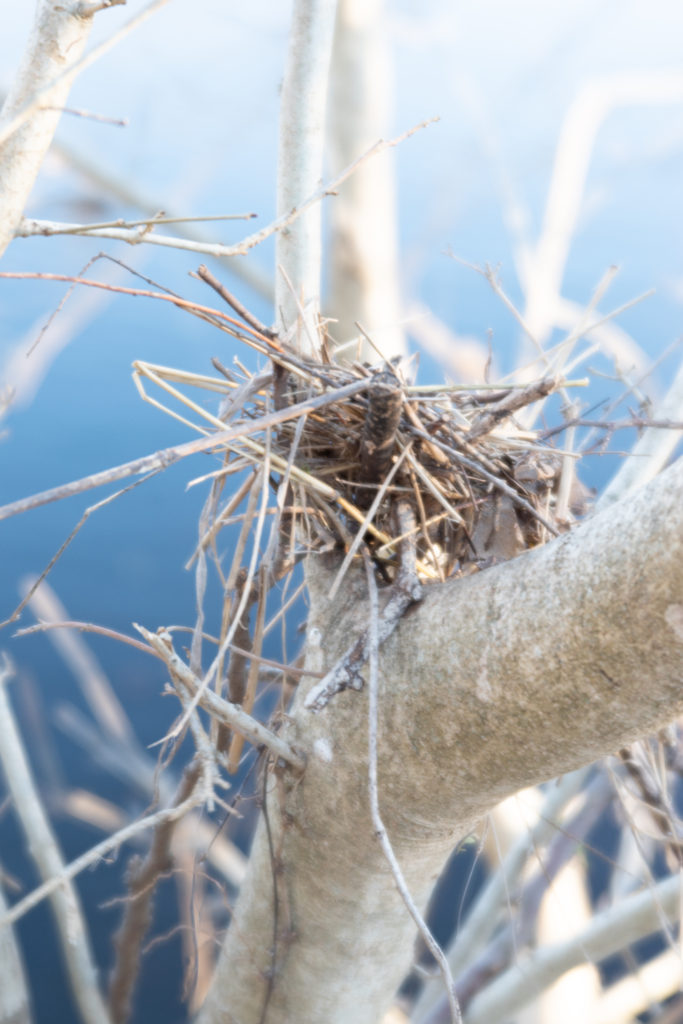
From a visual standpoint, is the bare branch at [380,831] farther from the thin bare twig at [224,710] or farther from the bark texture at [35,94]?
the bark texture at [35,94]

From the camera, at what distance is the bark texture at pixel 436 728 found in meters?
0.35

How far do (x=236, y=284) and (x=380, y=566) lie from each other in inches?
65.8

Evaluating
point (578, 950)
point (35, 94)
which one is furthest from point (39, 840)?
point (35, 94)

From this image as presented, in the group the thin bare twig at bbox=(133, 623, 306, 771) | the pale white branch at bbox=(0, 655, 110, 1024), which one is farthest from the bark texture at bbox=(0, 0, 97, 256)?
the pale white branch at bbox=(0, 655, 110, 1024)

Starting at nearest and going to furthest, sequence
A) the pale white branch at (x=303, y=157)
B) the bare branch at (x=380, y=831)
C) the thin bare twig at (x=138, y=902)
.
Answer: the bare branch at (x=380, y=831), the pale white branch at (x=303, y=157), the thin bare twig at (x=138, y=902)

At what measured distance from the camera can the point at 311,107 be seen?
0.58 metres

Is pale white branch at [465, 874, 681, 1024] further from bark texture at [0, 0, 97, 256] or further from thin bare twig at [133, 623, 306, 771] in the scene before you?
bark texture at [0, 0, 97, 256]

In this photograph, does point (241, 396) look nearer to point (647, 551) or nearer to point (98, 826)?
point (647, 551)

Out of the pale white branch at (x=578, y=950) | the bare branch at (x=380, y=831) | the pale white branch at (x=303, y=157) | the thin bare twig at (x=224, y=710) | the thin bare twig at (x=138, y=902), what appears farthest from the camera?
the pale white branch at (x=578, y=950)

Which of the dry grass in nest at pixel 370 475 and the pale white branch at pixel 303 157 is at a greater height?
the pale white branch at pixel 303 157

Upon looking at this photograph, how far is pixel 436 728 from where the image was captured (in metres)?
0.42

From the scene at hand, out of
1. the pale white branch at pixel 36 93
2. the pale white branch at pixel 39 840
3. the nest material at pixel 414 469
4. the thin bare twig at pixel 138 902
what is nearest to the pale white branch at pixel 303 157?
the nest material at pixel 414 469

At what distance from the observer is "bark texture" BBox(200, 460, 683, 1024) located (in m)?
0.35

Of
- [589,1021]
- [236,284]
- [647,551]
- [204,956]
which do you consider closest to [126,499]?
[236,284]
